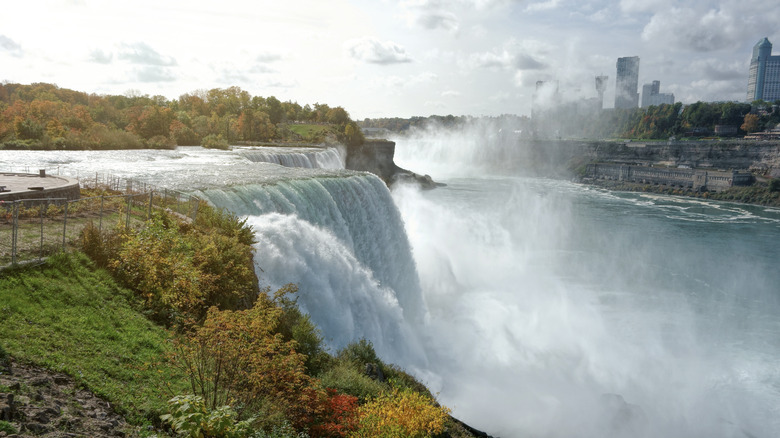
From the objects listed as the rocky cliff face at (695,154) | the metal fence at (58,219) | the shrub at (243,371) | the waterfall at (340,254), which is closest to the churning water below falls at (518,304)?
the waterfall at (340,254)

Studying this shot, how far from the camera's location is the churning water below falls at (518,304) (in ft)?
50.0

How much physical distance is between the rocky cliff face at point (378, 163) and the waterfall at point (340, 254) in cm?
3993

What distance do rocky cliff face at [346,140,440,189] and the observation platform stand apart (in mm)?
46025

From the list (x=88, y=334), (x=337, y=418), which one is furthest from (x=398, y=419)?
(x=88, y=334)

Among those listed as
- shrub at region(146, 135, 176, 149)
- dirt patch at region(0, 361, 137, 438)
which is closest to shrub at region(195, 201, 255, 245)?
dirt patch at region(0, 361, 137, 438)

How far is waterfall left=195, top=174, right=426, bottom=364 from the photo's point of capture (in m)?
13.7

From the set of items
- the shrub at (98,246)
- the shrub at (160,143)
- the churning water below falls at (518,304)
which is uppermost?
the shrub at (160,143)

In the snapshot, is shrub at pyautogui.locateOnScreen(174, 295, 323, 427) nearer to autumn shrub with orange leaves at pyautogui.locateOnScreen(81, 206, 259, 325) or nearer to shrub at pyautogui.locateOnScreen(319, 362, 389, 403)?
autumn shrub with orange leaves at pyautogui.locateOnScreen(81, 206, 259, 325)

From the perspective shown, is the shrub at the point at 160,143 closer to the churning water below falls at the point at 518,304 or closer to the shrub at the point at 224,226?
the churning water below falls at the point at 518,304

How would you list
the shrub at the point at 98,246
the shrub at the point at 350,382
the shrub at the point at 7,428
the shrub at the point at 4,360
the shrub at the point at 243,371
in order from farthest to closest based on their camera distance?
1. the shrub at the point at 98,246
2. the shrub at the point at 350,382
3. the shrub at the point at 243,371
4. the shrub at the point at 4,360
5. the shrub at the point at 7,428

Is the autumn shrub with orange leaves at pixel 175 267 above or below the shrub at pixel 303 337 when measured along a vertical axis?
above

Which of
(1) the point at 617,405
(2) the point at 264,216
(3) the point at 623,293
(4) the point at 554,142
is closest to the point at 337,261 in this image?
(2) the point at 264,216

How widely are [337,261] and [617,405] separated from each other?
996 cm

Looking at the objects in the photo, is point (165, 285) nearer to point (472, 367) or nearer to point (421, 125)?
point (472, 367)
